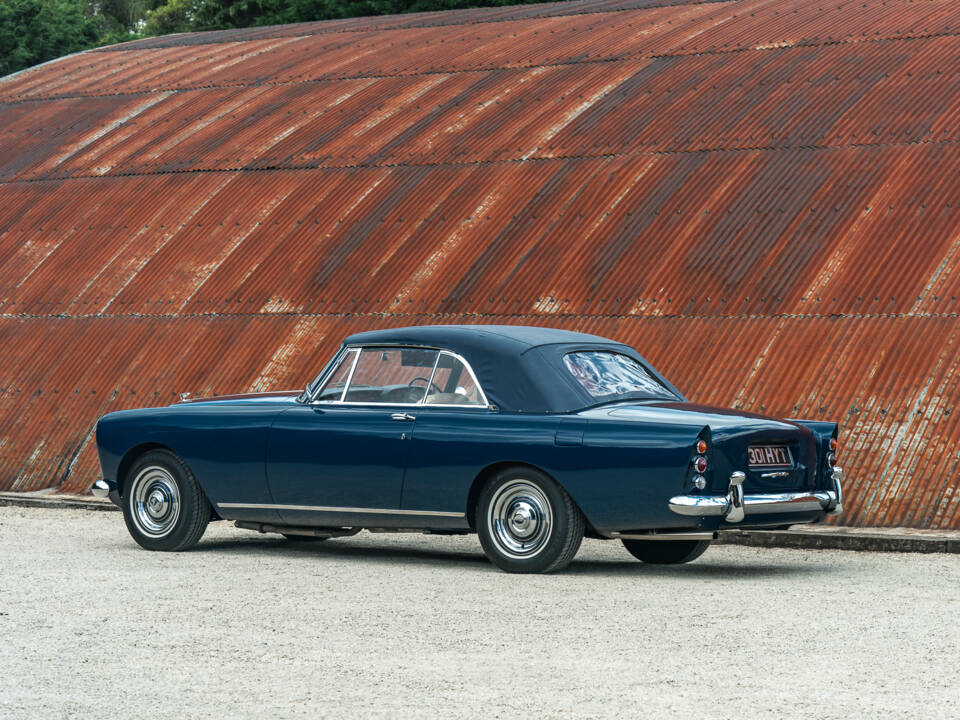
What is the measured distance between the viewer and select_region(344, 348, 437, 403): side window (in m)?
9.51

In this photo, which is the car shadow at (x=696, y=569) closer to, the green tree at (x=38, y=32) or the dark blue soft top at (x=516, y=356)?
the dark blue soft top at (x=516, y=356)

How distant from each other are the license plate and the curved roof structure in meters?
2.49

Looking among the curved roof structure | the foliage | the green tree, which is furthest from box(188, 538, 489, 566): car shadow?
the green tree

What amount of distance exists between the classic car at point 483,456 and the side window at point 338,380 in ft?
0.03

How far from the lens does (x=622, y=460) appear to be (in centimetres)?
846

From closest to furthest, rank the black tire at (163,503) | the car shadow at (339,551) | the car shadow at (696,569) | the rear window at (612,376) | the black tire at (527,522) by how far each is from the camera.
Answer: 1. the black tire at (527,522)
2. the car shadow at (696,569)
3. the rear window at (612,376)
4. the car shadow at (339,551)
5. the black tire at (163,503)

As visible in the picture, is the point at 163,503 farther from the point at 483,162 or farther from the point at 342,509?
the point at 483,162

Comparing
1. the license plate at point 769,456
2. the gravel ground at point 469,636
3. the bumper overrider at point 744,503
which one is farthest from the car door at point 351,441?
the license plate at point 769,456

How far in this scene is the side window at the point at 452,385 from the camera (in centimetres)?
927

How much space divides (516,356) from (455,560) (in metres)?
1.51

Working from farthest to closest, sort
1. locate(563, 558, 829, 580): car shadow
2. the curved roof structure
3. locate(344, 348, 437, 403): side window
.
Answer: the curved roof structure → locate(344, 348, 437, 403): side window → locate(563, 558, 829, 580): car shadow

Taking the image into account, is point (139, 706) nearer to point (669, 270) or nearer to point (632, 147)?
point (669, 270)

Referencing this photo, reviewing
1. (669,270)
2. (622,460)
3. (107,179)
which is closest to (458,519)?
(622,460)

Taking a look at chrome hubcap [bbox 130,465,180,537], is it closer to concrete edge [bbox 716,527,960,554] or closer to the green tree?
concrete edge [bbox 716,527,960,554]
